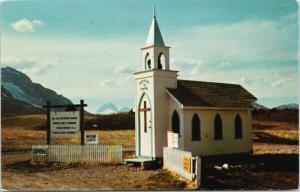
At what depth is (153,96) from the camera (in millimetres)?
20109

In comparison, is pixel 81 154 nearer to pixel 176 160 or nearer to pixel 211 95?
pixel 176 160

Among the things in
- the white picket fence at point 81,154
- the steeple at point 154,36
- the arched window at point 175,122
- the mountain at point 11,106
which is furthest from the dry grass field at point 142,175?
the steeple at point 154,36

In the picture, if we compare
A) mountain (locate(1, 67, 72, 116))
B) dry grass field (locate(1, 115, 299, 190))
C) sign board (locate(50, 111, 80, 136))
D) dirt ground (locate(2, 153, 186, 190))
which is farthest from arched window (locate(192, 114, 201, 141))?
mountain (locate(1, 67, 72, 116))

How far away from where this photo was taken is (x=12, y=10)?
736 inches

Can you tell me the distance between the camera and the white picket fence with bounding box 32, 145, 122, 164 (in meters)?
21.1

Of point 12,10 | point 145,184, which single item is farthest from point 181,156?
point 12,10

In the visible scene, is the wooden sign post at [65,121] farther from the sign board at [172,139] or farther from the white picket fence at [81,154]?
the sign board at [172,139]

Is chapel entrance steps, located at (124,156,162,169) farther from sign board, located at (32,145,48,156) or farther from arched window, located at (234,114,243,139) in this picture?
arched window, located at (234,114,243,139)

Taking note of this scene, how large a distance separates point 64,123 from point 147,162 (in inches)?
181

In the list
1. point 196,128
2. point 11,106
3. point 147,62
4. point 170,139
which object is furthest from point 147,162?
point 11,106

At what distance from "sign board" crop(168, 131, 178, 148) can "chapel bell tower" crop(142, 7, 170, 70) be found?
3.07 metres

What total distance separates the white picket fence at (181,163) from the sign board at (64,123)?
15.8 ft

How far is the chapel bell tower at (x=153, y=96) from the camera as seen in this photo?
2016 centimetres

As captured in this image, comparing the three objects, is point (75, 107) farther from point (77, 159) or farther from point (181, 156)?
point (181, 156)
